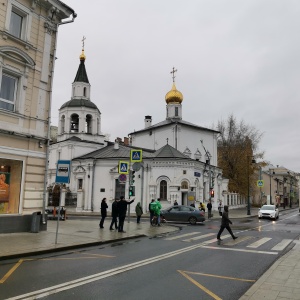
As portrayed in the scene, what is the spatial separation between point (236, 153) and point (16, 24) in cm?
4766

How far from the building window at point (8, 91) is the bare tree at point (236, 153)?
45.3 meters

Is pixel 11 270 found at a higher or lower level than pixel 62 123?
lower

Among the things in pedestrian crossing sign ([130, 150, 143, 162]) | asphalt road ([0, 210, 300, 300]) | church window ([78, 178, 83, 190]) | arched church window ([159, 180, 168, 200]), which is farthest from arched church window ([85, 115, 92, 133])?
asphalt road ([0, 210, 300, 300])

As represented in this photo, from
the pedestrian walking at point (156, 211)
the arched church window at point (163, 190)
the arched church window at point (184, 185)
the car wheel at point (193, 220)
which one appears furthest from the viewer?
the arched church window at point (163, 190)

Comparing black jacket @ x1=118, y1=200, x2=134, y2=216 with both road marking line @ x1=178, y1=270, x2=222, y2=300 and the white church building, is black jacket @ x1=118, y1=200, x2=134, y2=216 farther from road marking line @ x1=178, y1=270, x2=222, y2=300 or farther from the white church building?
the white church building

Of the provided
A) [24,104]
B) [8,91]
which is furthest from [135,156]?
[8,91]

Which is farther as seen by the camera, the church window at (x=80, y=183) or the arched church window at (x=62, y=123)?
the arched church window at (x=62, y=123)

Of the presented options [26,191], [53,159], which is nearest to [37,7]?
[26,191]

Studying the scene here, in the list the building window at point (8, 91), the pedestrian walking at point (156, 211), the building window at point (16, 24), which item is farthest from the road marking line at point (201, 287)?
the building window at point (16, 24)

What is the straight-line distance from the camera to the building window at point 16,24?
14289 mm

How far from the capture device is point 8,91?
14188 mm

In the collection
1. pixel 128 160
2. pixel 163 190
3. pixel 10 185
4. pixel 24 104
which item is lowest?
pixel 10 185

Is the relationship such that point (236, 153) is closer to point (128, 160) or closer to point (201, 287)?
point (128, 160)

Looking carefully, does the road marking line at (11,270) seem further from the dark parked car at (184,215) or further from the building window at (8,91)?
the dark parked car at (184,215)
